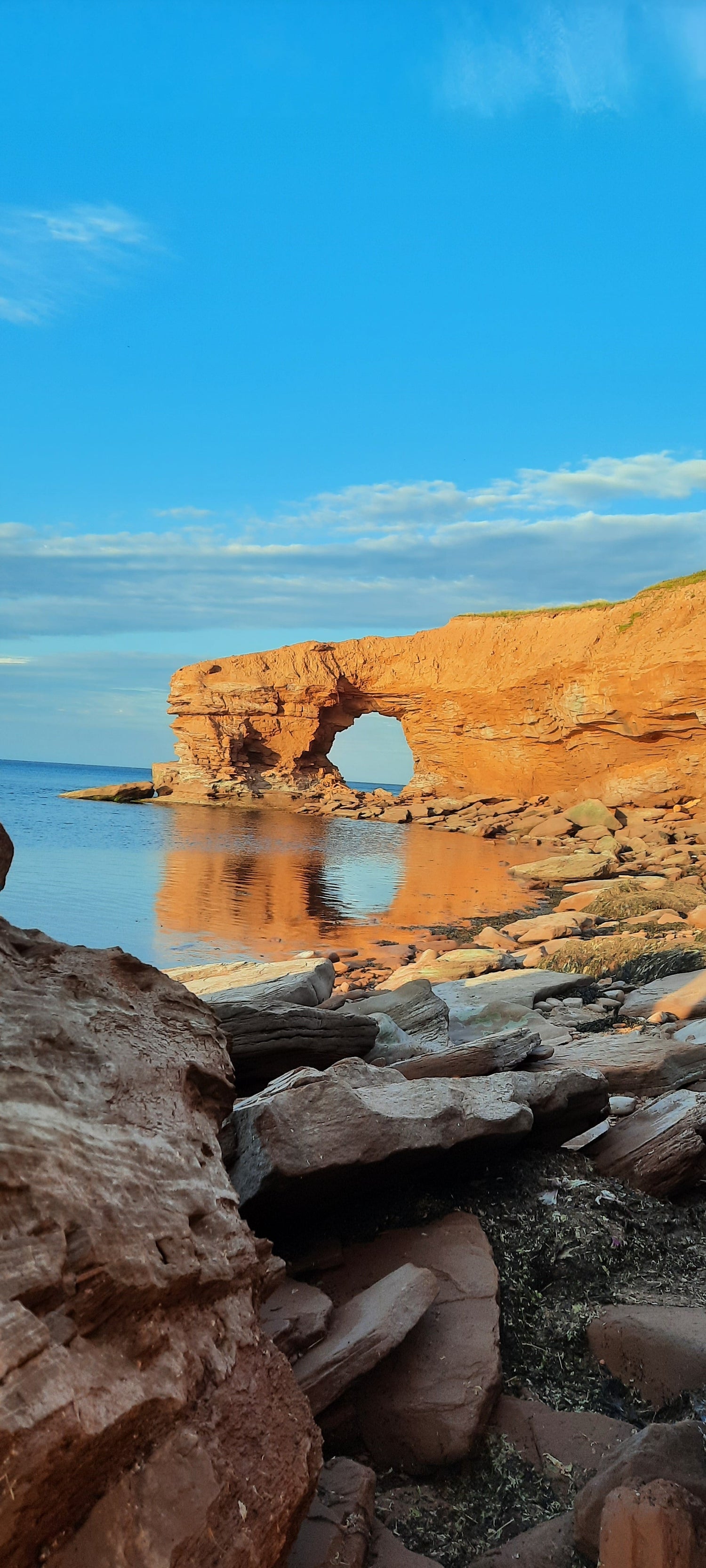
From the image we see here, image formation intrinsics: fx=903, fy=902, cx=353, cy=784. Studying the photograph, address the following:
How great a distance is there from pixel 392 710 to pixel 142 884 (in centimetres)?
2567

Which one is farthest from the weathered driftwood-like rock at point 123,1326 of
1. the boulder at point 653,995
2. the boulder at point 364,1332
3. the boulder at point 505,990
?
the boulder at point 653,995

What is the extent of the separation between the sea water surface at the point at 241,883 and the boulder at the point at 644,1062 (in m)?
6.93

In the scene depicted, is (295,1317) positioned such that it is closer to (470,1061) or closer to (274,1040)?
(274,1040)

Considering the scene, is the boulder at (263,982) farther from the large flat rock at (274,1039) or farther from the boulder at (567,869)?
the boulder at (567,869)

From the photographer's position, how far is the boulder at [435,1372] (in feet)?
8.24

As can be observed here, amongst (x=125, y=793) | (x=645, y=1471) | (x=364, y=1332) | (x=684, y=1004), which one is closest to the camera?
(x=645, y=1471)

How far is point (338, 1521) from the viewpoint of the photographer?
2.17 metres

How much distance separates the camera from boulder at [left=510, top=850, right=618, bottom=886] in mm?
19953

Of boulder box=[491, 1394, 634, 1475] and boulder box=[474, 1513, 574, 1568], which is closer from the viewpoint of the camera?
boulder box=[474, 1513, 574, 1568]

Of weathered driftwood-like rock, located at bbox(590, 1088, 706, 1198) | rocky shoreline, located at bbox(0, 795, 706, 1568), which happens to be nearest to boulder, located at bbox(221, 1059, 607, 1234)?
rocky shoreline, located at bbox(0, 795, 706, 1568)

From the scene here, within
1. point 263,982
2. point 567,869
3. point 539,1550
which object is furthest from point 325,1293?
point 567,869

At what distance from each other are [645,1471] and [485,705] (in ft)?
118

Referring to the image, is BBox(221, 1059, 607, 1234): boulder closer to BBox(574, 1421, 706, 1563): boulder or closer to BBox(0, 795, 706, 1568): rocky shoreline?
BBox(0, 795, 706, 1568): rocky shoreline

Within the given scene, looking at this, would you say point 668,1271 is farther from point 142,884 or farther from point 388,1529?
point 142,884
